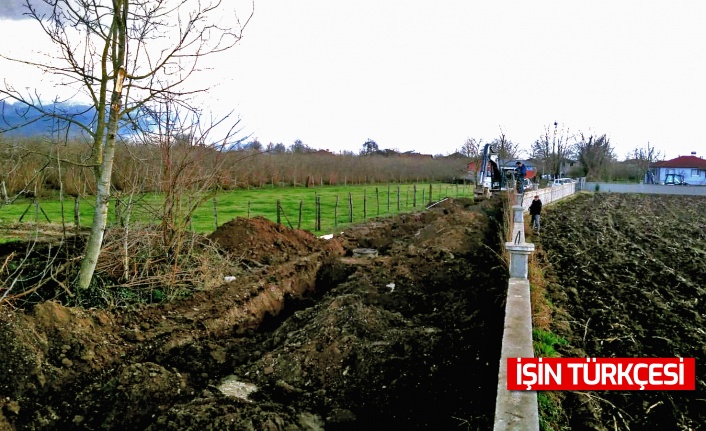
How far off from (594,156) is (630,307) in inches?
2425

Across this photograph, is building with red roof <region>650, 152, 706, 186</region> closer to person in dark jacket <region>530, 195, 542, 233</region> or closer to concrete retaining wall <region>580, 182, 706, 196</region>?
concrete retaining wall <region>580, 182, 706, 196</region>

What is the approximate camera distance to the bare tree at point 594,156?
62.0 metres

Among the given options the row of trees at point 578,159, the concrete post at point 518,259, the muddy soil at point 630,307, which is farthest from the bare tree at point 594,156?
the concrete post at point 518,259

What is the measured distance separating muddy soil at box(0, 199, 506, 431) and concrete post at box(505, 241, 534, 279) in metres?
0.38

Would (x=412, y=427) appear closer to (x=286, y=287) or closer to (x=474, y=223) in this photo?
(x=286, y=287)

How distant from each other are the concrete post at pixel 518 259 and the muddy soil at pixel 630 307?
82cm

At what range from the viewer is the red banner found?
15.9 feet

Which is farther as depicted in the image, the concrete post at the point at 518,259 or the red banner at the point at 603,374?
the concrete post at the point at 518,259

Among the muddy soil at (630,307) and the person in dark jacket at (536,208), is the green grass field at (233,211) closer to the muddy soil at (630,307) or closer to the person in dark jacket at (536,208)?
the person in dark jacket at (536,208)

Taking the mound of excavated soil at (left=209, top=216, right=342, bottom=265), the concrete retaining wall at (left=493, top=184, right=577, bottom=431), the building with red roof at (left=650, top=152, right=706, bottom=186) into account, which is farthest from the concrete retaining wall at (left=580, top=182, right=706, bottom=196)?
the concrete retaining wall at (left=493, top=184, right=577, bottom=431)

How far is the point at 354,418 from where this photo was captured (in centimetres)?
505

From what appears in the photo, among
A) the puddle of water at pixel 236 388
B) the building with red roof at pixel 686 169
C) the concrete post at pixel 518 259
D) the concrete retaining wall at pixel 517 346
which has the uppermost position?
the building with red roof at pixel 686 169

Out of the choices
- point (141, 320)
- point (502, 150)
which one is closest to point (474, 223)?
point (141, 320)

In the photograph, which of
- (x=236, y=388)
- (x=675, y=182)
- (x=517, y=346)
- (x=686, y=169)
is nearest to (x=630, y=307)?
(x=517, y=346)
